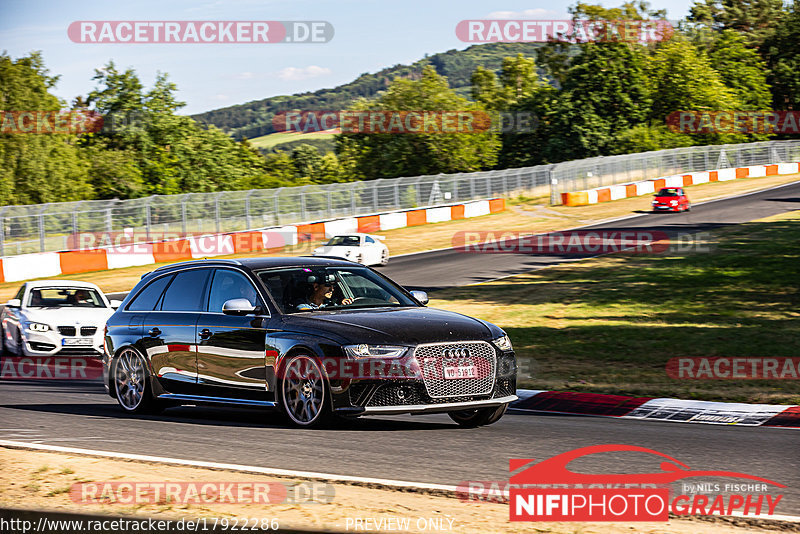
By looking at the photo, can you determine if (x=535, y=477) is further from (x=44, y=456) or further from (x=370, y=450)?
(x=44, y=456)

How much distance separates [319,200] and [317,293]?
33.3 metres

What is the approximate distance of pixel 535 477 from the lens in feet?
22.3

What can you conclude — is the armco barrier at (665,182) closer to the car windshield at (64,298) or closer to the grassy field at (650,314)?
the grassy field at (650,314)

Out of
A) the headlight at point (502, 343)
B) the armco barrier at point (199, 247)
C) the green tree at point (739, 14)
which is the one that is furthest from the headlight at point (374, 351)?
the green tree at point (739, 14)

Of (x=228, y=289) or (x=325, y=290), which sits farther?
(x=228, y=289)

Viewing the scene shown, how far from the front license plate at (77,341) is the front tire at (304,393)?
8371 mm

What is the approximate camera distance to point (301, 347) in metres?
8.66

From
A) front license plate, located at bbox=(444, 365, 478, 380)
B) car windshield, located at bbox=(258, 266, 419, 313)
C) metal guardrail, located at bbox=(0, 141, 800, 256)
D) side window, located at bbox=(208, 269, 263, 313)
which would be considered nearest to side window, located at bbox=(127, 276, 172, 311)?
side window, located at bbox=(208, 269, 263, 313)

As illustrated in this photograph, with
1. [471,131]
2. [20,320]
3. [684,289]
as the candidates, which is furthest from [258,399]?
[471,131]

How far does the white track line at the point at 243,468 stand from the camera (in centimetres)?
652

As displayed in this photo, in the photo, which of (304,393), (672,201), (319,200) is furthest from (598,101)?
(304,393)

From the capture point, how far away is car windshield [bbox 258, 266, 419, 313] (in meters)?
9.33

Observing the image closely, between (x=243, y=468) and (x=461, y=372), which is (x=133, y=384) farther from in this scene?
(x=461, y=372)

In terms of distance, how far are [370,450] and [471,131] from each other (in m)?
82.2
